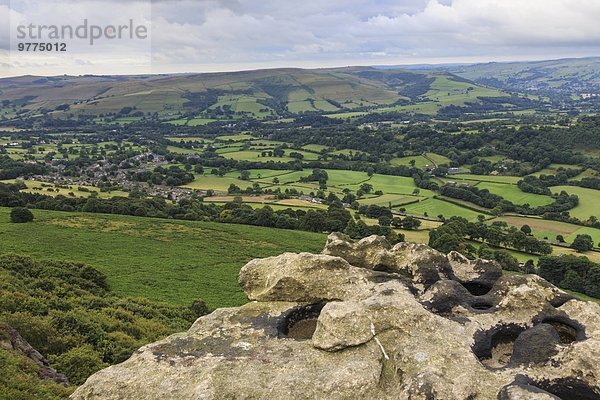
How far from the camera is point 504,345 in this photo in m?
20.4

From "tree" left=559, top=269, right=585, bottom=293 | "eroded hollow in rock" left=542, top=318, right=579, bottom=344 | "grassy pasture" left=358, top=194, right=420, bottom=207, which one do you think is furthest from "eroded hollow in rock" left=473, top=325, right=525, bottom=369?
"grassy pasture" left=358, top=194, right=420, bottom=207

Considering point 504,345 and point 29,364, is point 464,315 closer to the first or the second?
point 504,345

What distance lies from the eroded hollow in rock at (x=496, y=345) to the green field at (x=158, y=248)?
38651mm

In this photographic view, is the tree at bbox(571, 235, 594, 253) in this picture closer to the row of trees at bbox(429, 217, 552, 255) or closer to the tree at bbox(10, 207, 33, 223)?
the row of trees at bbox(429, 217, 552, 255)

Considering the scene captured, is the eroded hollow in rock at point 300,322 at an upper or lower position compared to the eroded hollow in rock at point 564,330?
lower

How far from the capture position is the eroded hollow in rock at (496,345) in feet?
61.1

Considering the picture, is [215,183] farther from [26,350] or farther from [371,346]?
[371,346]

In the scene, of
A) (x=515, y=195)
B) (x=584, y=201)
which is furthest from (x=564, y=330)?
(x=515, y=195)

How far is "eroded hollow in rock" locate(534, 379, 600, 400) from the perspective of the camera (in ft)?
52.1

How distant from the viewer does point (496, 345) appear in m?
20.3

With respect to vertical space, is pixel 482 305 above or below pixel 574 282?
above

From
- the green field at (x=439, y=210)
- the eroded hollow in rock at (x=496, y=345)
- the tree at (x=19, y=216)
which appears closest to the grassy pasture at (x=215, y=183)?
the green field at (x=439, y=210)

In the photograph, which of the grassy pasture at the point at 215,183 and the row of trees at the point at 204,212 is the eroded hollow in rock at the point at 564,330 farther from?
the grassy pasture at the point at 215,183

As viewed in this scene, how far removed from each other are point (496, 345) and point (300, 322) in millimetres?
9503
